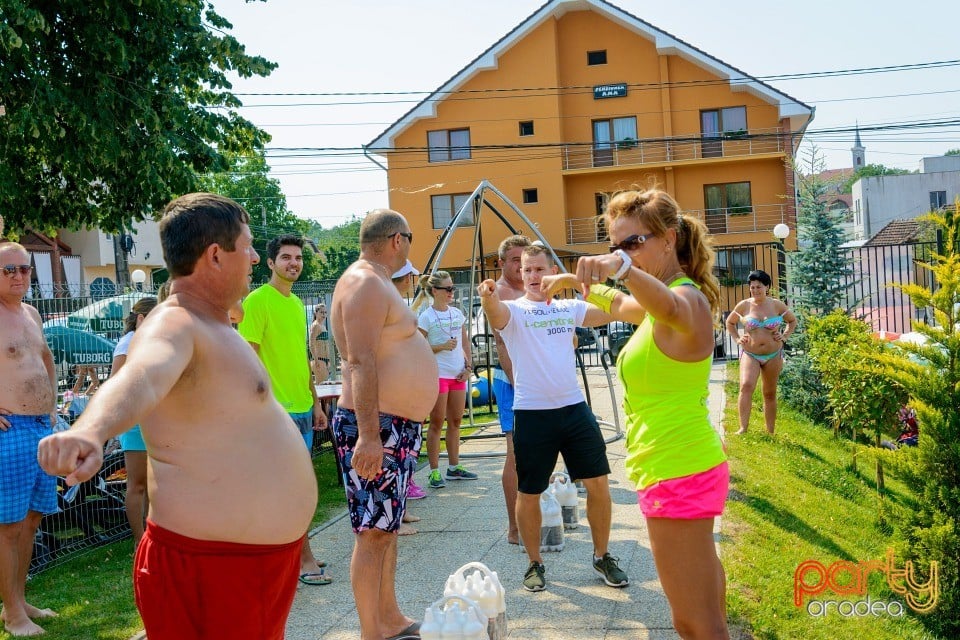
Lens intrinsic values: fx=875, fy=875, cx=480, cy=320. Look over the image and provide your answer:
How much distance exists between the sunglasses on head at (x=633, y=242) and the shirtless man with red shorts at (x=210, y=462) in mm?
1374

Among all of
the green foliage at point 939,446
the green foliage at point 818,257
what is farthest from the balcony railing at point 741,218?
the green foliage at point 939,446

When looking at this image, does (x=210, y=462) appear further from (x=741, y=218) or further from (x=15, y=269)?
(x=741, y=218)

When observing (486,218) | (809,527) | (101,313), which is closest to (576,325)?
(809,527)

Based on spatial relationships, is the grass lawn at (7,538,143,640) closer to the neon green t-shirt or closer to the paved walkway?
the paved walkway

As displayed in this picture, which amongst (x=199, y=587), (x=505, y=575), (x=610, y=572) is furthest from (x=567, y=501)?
(x=199, y=587)

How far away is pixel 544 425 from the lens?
5293 millimetres

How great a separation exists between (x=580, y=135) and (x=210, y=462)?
36502mm

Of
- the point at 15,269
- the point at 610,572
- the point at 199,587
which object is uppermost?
the point at 15,269

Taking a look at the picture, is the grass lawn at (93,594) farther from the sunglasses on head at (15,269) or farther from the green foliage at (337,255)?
the green foliage at (337,255)

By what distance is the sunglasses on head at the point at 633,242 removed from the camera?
10.7 feet

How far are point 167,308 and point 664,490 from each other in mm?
1833

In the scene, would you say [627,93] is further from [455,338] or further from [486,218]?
[455,338]

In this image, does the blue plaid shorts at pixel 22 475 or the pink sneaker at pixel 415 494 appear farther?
the pink sneaker at pixel 415 494

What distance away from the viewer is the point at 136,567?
8.64 feet
